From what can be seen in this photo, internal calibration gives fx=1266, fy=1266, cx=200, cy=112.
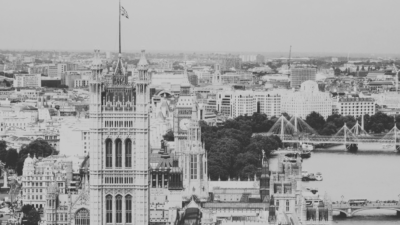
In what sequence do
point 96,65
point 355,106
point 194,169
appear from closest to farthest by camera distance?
point 96,65 < point 194,169 < point 355,106

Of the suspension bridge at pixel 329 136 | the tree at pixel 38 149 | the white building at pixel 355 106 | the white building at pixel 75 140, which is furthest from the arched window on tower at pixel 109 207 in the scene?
the white building at pixel 355 106

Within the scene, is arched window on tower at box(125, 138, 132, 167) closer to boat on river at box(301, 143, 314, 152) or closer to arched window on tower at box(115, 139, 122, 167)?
arched window on tower at box(115, 139, 122, 167)

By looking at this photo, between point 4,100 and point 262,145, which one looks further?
point 4,100

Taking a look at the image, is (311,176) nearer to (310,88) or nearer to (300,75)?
(310,88)

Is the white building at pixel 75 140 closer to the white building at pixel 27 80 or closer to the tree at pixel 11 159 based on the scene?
the tree at pixel 11 159

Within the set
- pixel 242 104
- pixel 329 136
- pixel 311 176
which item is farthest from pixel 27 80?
pixel 311 176

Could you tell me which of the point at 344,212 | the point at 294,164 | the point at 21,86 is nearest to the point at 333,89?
the point at 21,86

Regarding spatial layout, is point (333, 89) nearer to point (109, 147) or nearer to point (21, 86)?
point (21, 86)
